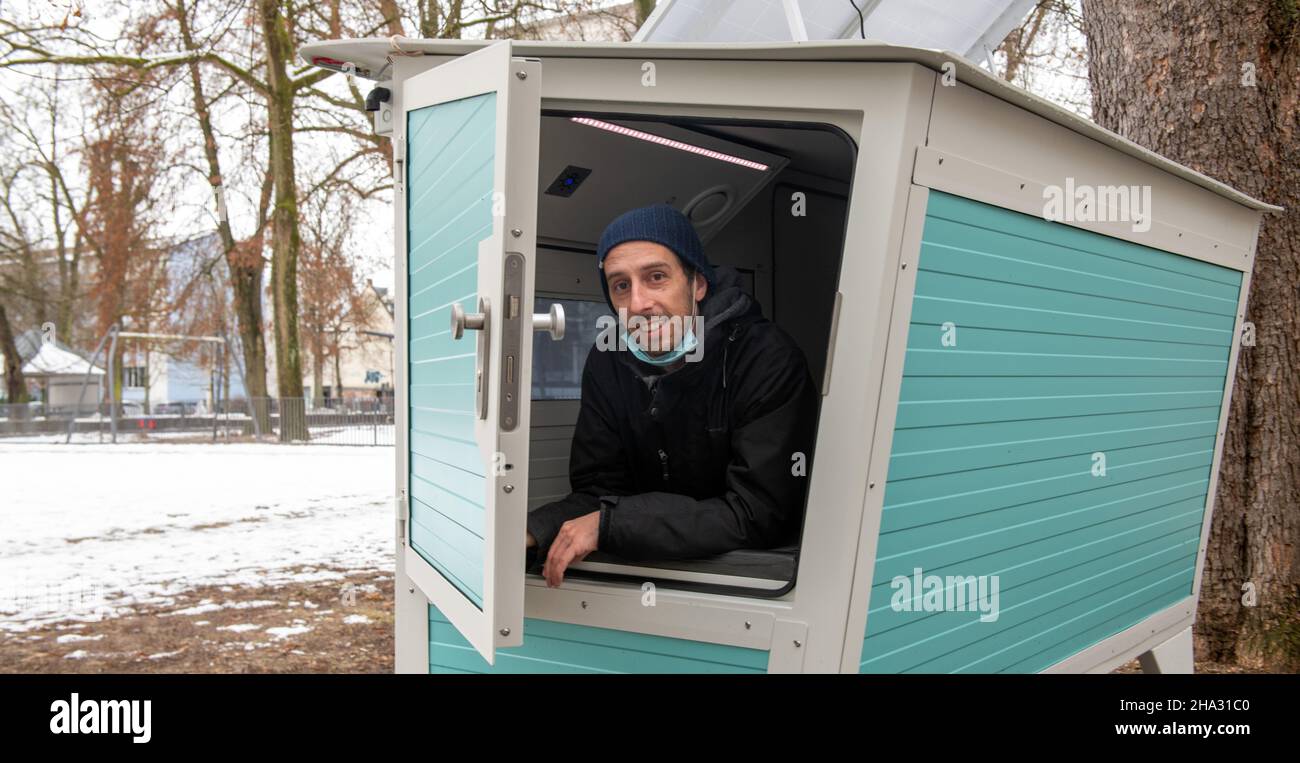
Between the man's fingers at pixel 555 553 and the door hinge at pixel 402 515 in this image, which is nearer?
the man's fingers at pixel 555 553

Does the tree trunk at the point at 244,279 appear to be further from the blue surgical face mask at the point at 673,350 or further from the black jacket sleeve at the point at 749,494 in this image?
the black jacket sleeve at the point at 749,494

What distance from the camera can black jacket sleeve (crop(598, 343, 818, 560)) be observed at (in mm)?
2742

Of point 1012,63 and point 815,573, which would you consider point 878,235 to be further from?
point 1012,63

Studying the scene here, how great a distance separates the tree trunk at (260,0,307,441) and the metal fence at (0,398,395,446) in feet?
0.53

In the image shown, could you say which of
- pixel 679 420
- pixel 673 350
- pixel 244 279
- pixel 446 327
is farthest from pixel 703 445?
pixel 244 279

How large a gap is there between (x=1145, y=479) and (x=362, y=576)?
5.83m

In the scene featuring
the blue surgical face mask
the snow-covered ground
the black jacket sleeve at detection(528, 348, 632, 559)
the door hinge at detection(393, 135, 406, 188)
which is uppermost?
the door hinge at detection(393, 135, 406, 188)

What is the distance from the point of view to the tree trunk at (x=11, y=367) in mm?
26578

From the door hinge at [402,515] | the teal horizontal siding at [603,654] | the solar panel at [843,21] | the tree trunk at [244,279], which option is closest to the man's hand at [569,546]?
the teal horizontal siding at [603,654]

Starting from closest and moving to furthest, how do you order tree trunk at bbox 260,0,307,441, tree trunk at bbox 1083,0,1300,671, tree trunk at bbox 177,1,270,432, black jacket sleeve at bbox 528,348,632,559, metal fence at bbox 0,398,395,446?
black jacket sleeve at bbox 528,348,632,559, tree trunk at bbox 1083,0,1300,671, tree trunk at bbox 260,0,307,441, tree trunk at bbox 177,1,270,432, metal fence at bbox 0,398,395,446

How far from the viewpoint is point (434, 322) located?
113 inches

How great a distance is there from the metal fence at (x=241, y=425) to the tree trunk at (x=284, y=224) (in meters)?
0.16

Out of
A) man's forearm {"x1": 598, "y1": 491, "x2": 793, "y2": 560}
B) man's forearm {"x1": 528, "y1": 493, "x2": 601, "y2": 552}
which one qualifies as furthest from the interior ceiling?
man's forearm {"x1": 598, "y1": 491, "x2": 793, "y2": 560}

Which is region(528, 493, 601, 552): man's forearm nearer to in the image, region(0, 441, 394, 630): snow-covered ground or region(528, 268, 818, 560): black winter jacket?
region(528, 268, 818, 560): black winter jacket
